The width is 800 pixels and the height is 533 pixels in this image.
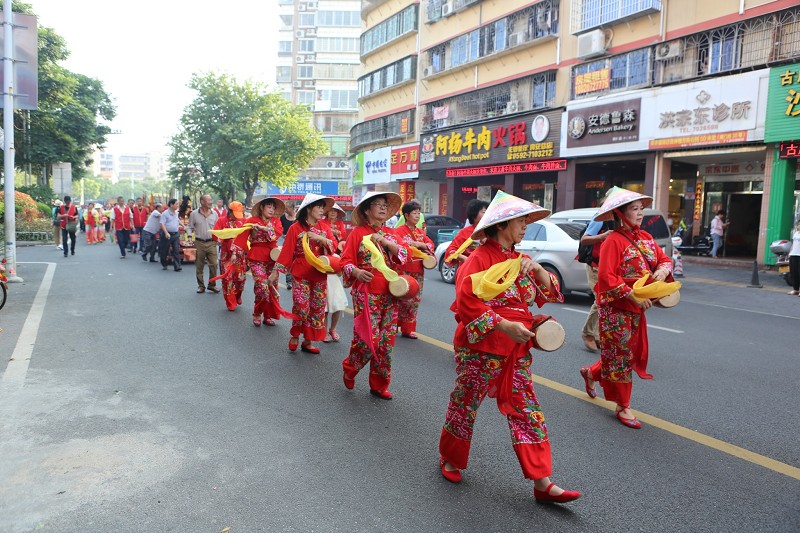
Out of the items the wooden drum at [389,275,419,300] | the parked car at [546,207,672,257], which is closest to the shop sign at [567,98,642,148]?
the parked car at [546,207,672,257]

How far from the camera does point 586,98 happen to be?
860 inches

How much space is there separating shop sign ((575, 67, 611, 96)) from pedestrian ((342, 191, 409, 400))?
59.5ft

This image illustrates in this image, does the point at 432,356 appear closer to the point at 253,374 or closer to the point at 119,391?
the point at 253,374

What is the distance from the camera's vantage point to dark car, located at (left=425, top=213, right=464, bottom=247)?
67.8 feet

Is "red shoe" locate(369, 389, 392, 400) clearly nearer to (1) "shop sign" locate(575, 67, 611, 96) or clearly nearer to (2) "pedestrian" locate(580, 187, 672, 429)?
(2) "pedestrian" locate(580, 187, 672, 429)

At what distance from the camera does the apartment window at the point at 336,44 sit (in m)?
58.6

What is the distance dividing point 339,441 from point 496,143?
23.3 meters

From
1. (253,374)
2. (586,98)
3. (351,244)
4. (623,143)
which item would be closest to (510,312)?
(351,244)

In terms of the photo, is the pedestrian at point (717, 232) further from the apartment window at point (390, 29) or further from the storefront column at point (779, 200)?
the apartment window at point (390, 29)

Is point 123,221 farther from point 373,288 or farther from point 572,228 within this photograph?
point 373,288

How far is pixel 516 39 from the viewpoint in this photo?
25.3 m

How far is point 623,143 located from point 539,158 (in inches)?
166

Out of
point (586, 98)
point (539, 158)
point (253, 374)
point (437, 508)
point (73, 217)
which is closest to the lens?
point (437, 508)

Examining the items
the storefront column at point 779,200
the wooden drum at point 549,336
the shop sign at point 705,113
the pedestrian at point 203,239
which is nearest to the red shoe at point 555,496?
the wooden drum at point 549,336
